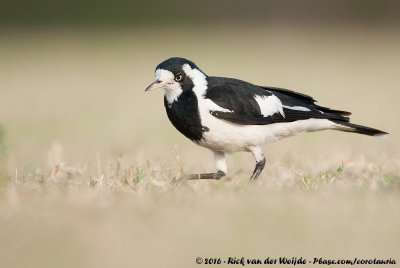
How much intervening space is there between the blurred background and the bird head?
1.89ft

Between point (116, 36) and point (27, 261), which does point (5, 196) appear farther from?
point (116, 36)

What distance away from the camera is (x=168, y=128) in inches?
438

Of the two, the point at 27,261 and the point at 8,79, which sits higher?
the point at 8,79

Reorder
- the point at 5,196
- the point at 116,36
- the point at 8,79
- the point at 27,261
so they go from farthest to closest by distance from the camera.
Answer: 1. the point at 116,36
2. the point at 8,79
3. the point at 5,196
4. the point at 27,261

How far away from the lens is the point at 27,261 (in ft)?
11.2

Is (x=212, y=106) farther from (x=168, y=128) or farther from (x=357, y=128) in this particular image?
(x=168, y=128)

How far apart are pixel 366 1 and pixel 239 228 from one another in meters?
28.5

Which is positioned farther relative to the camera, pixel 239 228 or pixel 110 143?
pixel 110 143

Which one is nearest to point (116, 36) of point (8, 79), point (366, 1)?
point (8, 79)

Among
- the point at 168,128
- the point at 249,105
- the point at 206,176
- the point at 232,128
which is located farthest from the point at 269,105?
the point at 168,128

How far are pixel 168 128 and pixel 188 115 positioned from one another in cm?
551

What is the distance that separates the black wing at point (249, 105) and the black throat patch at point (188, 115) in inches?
6.3

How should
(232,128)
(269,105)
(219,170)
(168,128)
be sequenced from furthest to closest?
(168,128), (219,170), (269,105), (232,128)

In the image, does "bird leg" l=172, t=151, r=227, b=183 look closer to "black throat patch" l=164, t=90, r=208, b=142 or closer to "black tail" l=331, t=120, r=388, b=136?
"black throat patch" l=164, t=90, r=208, b=142
